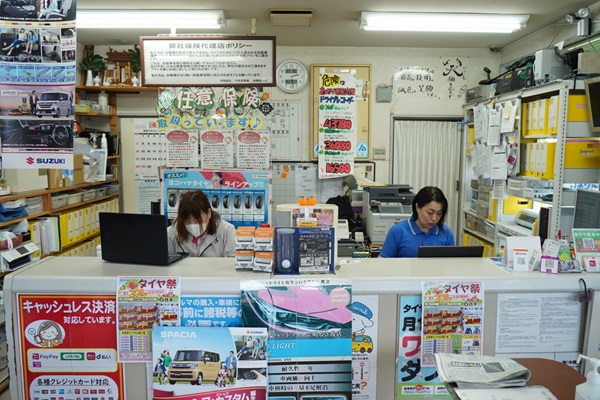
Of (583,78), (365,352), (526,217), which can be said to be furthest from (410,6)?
(365,352)

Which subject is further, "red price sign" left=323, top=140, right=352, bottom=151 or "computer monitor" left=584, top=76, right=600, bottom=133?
"red price sign" left=323, top=140, right=352, bottom=151

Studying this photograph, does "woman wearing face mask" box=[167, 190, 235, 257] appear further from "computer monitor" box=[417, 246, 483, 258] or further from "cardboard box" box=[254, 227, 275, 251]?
"computer monitor" box=[417, 246, 483, 258]

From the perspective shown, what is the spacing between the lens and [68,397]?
5.55 ft

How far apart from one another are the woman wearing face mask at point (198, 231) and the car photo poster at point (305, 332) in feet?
3.93

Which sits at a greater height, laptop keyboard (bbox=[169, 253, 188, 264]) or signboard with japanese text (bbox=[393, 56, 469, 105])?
signboard with japanese text (bbox=[393, 56, 469, 105])

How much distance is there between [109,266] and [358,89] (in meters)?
4.64

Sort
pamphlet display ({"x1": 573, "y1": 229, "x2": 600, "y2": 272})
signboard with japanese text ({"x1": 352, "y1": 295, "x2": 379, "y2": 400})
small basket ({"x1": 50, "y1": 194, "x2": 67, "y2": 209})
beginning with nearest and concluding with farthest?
signboard with japanese text ({"x1": 352, "y1": 295, "x2": 379, "y2": 400})
pamphlet display ({"x1": 573, "y1": 229, "x2": 600, "y2": 272})
small basket ({"x1": 50, "y1": 194, "x2": 67, "y2": 209})

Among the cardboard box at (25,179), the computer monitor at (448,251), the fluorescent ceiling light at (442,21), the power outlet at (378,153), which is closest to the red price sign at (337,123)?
the power outlet at (378,153)

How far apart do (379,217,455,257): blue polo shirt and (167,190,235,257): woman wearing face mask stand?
1019 millimetres

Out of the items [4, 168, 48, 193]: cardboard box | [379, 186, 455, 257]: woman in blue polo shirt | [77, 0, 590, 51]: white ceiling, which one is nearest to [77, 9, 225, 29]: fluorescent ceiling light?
[77, 0, 590, 51]: white ceiling

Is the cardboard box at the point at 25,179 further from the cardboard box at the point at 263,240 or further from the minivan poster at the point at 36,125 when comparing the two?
the cardboard box at the point at 263,240

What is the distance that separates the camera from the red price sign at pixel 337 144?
18.7 ft

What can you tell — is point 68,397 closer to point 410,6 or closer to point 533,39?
point 410,6

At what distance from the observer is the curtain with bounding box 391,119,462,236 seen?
605 centimetres
